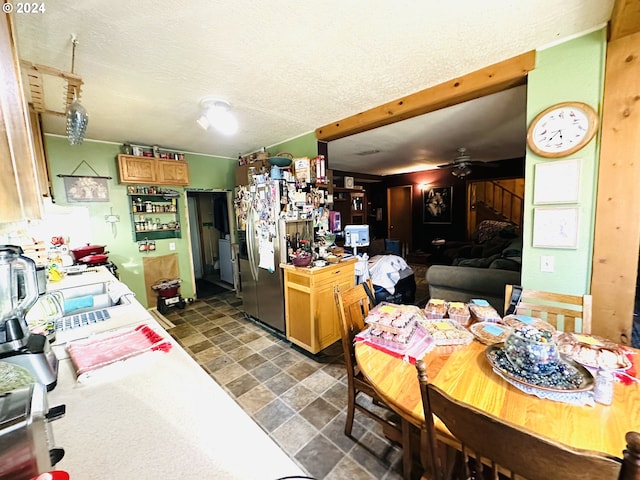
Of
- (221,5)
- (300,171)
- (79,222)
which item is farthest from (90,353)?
(79,222)

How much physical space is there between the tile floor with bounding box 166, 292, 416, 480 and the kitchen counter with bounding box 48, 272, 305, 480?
1.12 metres

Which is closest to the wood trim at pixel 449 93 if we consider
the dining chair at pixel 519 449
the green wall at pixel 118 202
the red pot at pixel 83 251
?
the dining chair at pixel 519 449

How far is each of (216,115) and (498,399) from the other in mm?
2922

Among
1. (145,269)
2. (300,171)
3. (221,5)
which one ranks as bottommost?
(145,269)

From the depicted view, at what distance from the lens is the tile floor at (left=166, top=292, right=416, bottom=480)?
5.00 ft

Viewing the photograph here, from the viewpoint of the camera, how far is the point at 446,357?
118 centimetres

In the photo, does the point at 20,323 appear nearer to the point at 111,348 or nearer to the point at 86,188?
the point at 111,348

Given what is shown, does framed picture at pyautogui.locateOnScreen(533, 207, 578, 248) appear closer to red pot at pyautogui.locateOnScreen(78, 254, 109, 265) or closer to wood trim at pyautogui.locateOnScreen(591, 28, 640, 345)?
wood trim at pyautogui.locateOnScreen(591, 28, 640, 345)

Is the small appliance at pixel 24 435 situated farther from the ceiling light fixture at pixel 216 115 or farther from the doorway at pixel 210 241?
the doorway at pixel 210 241

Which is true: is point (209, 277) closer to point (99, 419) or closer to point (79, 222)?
point (79, 222)

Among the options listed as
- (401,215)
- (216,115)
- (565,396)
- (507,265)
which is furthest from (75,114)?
(401,215)

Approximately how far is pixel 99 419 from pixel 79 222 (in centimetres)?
366

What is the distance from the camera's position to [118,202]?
3598mm

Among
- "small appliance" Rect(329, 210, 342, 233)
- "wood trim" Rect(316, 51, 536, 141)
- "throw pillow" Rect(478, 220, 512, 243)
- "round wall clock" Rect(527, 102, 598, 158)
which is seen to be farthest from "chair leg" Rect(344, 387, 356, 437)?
"throw pillow" Rect(478, 220, 512, 243)
